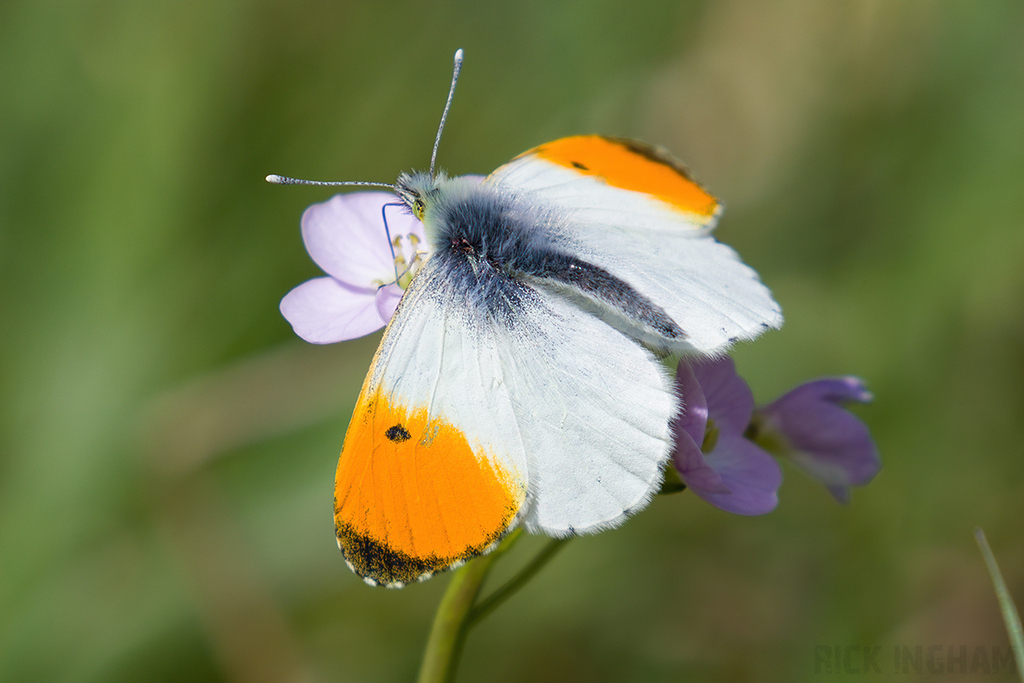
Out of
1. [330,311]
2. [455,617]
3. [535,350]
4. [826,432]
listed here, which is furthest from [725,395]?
[330,311]

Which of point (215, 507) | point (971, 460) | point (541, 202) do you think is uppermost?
point (541, 202)

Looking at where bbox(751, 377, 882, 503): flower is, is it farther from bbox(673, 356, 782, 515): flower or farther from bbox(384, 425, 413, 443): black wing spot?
bbox(384, 425, 413, 443): black wing spot

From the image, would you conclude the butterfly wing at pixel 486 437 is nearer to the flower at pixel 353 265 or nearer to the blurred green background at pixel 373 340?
the flower at pixel 353 265

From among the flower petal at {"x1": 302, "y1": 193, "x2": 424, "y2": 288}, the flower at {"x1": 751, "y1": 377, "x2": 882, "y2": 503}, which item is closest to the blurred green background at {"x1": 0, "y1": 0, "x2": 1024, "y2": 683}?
the flower at {"x1": 751, "y1": 377, "x2": 882, "y2": 503}

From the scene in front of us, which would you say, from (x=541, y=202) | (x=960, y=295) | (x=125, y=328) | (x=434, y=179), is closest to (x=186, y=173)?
(x=125, y=328)

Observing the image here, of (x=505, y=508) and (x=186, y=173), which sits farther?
(x=186, y=173)

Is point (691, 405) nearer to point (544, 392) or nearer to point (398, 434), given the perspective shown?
point (544, 392)

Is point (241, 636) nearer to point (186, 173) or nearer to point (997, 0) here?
point (186, 173)
